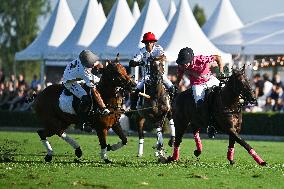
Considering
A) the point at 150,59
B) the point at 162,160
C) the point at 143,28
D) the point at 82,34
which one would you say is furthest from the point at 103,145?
the point at 82,34

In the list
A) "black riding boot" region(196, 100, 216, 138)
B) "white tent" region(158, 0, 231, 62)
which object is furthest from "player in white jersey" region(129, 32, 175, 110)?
"white tent" region(158, 0, 231, 62)


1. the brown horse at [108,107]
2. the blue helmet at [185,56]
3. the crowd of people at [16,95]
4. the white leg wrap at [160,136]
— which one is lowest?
the crowd of people at [16,95]

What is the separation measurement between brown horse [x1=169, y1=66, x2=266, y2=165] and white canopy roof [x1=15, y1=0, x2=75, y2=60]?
26.9 meters

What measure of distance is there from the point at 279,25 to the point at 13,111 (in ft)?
44.3

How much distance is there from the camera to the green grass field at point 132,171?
16.5 m

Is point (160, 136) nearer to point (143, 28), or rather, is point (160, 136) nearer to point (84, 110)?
point (84, 110)

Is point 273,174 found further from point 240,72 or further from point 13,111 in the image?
point 13,111

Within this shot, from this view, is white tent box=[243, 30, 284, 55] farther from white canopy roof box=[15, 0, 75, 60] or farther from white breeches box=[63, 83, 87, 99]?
white breeches box=[63, 83, 87, 99]

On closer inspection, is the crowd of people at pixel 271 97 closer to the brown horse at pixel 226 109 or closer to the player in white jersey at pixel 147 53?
the player in white jersey at pixel 147 53

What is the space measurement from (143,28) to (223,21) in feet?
41.6

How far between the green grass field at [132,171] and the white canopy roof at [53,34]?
2352cm

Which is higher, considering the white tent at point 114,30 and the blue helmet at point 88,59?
the white tent at point 114,30

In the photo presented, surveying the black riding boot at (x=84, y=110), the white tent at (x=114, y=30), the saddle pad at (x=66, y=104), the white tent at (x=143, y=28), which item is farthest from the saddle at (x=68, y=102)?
the white tent at (x=114, y=30)

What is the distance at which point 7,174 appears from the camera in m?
17.7
